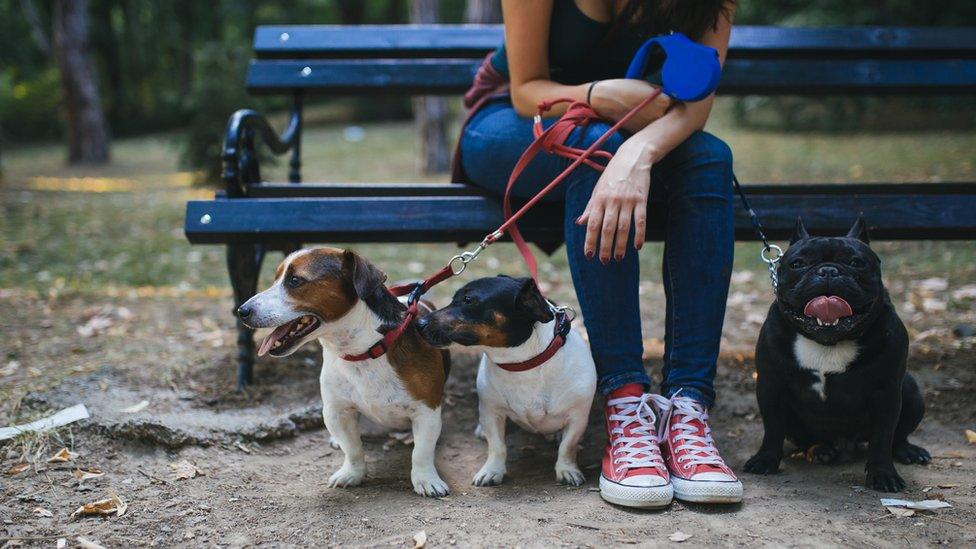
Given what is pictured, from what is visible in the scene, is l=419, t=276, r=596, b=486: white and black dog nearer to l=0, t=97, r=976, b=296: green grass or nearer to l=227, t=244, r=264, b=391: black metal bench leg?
l=227, t=244, r=264, b=391: black metal bench leg

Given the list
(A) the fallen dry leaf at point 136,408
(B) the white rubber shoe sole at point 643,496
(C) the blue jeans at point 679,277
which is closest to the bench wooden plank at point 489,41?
(C) the blue jeans at point 679,277

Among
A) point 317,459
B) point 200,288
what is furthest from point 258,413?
point 200,288

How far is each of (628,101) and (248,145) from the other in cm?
175

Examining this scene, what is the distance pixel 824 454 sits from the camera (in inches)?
110

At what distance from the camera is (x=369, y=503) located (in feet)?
8.46

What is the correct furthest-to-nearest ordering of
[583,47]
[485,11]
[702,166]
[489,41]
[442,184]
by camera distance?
[485,11], [489,41], [442,184], [583,47], [702,166]

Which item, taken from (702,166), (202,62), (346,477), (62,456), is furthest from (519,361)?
(202,62)

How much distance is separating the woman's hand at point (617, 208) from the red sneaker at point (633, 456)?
0.48 meters

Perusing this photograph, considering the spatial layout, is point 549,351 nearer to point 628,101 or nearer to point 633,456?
point 633,456

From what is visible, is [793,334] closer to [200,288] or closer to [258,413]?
[258,413]

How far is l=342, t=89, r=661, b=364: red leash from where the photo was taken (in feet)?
8.57

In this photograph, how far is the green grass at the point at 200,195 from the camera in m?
5.61

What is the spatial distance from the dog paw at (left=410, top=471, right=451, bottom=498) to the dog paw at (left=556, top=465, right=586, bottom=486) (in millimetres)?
368

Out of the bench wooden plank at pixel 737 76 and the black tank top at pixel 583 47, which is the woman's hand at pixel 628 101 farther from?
the bench wooden plank at pixel 737 76
